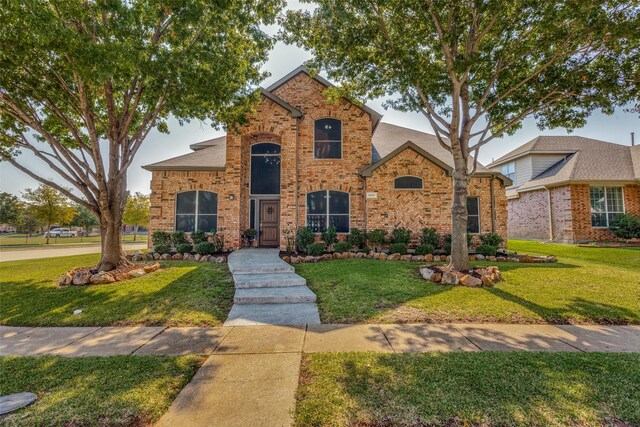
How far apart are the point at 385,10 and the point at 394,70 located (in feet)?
5.08

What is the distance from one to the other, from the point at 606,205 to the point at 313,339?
19331 mm

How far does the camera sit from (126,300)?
5.65m

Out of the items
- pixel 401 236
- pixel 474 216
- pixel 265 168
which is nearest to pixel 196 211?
pixel 265 168

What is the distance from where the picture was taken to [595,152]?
1691cm

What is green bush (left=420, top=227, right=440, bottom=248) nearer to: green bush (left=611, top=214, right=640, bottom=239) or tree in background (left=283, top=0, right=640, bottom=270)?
tree in background (left=283, top=0, right=640, bottom=270)

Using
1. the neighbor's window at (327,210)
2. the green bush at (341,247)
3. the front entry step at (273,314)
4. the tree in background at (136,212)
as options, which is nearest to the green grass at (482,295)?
the front entry step at (273,314)

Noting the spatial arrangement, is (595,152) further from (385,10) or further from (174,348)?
(174,348)

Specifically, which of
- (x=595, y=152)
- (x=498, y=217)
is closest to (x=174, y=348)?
(x=498, y=217)

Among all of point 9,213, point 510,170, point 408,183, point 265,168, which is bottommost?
point 9,213

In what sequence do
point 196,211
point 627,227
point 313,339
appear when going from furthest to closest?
1. point 627,227
2. point 196,211
3. point 313,339

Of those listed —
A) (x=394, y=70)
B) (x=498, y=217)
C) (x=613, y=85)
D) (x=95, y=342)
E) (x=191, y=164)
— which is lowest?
(x=95, y=342)

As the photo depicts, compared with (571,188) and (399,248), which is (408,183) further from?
(571,188)

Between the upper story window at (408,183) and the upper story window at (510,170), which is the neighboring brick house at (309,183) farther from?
the upper story window at (510,170)

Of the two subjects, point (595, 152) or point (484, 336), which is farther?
point (595, 152)
